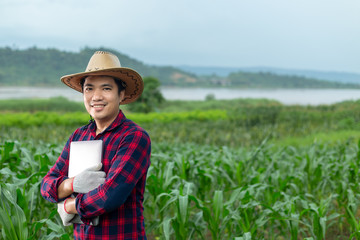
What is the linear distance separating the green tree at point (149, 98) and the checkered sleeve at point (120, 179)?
24.3 m

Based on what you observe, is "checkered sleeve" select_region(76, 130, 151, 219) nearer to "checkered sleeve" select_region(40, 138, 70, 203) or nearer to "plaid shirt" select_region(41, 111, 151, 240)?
"plaid shirt" select_region(41, 111, 151, 240)

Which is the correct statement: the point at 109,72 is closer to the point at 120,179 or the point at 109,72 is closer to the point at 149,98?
the point at 120,179

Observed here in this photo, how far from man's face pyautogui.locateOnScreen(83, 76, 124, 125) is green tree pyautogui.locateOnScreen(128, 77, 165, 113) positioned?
24.2m

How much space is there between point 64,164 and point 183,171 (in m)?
2.13

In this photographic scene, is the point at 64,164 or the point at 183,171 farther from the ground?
the point at 64,164

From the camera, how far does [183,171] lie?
13.0 feet

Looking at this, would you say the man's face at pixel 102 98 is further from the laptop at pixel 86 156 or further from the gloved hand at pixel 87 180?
the gloved hand at pixel 87 180

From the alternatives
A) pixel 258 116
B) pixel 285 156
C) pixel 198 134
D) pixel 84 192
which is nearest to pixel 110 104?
pixel 84 192

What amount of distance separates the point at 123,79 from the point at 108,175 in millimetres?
530

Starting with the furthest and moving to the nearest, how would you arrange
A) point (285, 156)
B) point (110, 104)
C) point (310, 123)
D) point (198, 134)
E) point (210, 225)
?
point (310, 123) → point (198, 134) → point (285, 156) → point (210, 225) → point (110, 104)

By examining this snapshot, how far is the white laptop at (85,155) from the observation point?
5.67 feet

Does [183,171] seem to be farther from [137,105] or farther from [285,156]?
[137,105]

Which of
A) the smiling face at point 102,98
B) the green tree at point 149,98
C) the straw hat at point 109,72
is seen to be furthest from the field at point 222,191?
the green tree at point 149,98

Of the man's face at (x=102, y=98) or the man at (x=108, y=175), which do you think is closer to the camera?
the man at (x=108, y=175)
